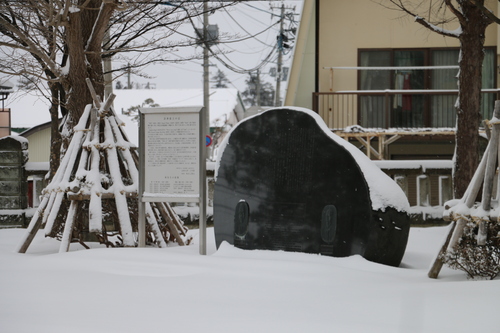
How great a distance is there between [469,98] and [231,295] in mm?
6142

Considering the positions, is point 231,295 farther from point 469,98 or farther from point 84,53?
point 469,98

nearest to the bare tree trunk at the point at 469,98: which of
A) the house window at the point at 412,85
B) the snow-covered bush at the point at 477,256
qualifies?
the snow-covered bush at the point at 477,256

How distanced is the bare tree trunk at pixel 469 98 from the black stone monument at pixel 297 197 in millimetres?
2924

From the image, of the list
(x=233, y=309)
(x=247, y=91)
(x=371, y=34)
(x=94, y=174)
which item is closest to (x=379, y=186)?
(x=233, y=309)

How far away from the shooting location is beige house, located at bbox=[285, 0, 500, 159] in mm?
16141

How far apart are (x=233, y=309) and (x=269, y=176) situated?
3.09 m

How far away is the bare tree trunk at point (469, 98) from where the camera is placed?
31.5 feet

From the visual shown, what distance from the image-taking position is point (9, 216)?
473 inches

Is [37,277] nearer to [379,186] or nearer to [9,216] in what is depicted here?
[379,186]

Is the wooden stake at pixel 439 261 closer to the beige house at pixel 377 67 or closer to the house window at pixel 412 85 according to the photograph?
the beige house at pixel 377 67

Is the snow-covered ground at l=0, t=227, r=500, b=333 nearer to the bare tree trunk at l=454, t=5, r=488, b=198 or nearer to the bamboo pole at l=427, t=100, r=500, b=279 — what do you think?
the bamboo pole at l=427, t=100, r=500, b=279

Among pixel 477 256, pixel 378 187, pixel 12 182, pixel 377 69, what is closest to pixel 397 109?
pixel 377 69

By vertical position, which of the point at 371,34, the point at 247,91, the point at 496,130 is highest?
the point at 247,91

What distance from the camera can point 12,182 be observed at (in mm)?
12070
